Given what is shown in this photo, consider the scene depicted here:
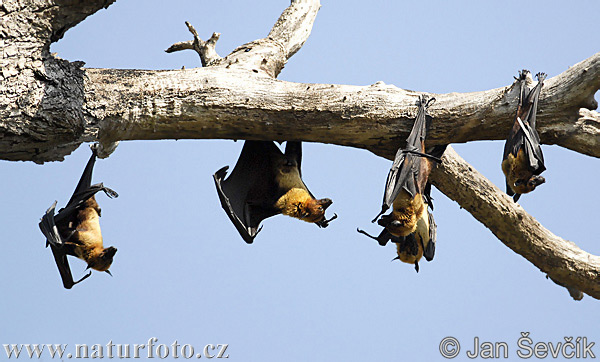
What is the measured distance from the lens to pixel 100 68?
620 cm

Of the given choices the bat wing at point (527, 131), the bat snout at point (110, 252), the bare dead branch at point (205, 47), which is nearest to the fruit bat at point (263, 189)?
the bat snout at point (110, 252)

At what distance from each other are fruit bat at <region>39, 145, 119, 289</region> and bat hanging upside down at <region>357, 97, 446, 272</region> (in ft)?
8.56

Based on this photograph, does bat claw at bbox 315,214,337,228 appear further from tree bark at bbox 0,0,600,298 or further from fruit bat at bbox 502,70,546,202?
fruit bat at bbox 502,70,546,202

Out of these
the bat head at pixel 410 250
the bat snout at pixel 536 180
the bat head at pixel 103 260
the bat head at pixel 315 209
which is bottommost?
the bat head at pixel 103 260

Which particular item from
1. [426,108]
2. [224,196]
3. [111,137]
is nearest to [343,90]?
[426,108]

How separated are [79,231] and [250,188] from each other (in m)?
1.78

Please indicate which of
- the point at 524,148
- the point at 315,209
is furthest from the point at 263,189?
the point at 524,148

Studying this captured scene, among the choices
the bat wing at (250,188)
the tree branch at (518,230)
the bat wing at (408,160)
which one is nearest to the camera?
the bat wing at (408,160)

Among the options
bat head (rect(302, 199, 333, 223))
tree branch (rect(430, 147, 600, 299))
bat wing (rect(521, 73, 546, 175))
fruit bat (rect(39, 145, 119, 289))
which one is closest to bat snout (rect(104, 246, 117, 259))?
fruit bat (rect(39, 145, 119, 289))

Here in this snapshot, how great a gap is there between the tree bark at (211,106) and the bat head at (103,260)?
1.04 metres

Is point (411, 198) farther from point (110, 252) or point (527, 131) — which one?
point (110, 252)

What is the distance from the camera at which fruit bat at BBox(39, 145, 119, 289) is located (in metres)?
6.49

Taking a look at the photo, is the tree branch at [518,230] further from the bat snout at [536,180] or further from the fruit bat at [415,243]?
the bat snout at [536,180]

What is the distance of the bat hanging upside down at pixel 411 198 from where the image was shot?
595 centimetres
